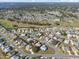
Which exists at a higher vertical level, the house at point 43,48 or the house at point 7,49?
the house at point 7,49

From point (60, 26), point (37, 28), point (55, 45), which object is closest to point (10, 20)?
point (37, 28)

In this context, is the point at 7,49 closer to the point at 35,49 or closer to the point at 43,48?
the point at 35,49

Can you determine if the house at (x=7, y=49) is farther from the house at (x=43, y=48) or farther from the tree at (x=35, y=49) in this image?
the house at (x=43, y=48)

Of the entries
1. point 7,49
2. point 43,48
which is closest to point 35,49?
point 43,48

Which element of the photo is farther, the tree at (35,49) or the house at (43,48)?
the house at (43,48)

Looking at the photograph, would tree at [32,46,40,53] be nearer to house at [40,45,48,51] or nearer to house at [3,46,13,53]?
house at [40,45,48,51]

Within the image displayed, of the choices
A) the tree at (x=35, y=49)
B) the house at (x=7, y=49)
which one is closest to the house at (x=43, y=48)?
the tree at (x=35, y=49)

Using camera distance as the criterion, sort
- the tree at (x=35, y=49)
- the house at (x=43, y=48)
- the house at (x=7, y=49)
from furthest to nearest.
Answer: the house at (x=43, y=48) → the tree at (x=35, y=49) → the house at (x=7, y=49)

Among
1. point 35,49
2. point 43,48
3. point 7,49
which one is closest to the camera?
point 7,49

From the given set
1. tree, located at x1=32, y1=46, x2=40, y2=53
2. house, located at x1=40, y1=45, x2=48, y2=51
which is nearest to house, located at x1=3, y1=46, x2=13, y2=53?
tree, located at x1=32, y1=46, x2=40, y2=53

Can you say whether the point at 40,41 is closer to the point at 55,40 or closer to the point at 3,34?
the point at 55,40

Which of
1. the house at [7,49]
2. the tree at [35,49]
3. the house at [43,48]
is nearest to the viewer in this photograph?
the house at [7,49]
